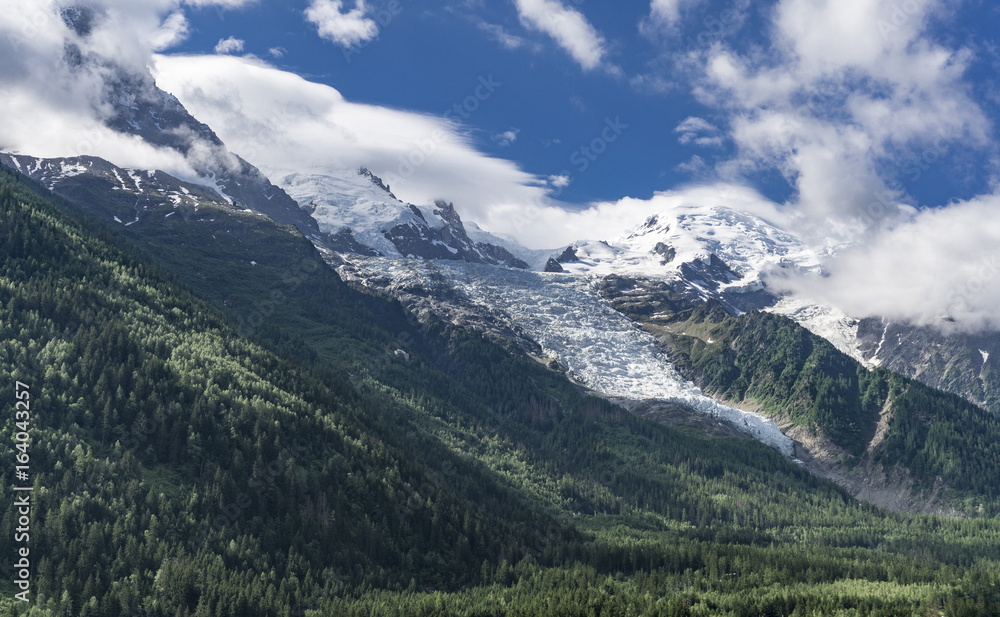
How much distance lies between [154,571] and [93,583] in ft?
41.5

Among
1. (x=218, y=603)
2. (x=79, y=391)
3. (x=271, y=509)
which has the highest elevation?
(x=79, y=391)

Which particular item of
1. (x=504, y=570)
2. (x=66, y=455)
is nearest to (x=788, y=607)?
(x=504, y=570)

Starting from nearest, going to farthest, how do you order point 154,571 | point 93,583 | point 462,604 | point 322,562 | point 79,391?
point 93,583
point 154,571
point 462,604
point 322,562
point 79,391

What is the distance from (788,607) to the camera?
565 feet

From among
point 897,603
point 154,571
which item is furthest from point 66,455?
point 897,603

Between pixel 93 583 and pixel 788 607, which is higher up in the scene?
pixel 788 607

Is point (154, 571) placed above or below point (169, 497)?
below

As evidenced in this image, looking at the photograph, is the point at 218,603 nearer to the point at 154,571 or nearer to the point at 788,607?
the point at 154,571

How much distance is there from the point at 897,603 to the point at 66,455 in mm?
192432

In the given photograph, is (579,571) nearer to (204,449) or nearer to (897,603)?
(897,603)

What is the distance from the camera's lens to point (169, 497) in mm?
177000

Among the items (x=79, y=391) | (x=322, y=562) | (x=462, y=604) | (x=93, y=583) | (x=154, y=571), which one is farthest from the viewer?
(x=79, y=391)

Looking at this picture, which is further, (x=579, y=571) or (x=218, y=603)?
(x=579, y=571)

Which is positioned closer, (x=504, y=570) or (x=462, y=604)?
(x=462, y=604)
